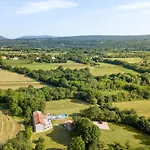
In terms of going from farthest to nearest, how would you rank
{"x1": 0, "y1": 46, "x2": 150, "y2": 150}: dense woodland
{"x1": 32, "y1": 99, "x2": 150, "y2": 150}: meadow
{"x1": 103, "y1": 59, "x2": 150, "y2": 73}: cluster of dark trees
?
{"x1": 103, "y1": 59, "x2": 150, "y2": 73}: cluster of dark trees → {"x1": 32, "y1": 99, "x2": 150, "y2": 150}: meadow → {"x1": 0, "y1": 46, "x2": 150, "y2": 150}: dense woodland

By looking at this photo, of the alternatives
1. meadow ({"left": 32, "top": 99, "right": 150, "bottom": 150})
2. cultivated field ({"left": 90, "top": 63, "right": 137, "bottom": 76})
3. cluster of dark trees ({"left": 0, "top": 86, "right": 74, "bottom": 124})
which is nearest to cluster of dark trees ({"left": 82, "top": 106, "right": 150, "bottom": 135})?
meadow ({"left": 32, "top": 99, "right": 150, "bottom": 150})

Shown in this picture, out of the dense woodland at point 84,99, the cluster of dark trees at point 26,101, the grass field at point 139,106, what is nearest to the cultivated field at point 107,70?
the dense woodland at point 84,99

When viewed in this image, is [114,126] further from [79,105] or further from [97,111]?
[79,105]

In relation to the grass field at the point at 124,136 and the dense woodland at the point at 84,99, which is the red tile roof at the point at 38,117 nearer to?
the dense woodland at the point at 84,99

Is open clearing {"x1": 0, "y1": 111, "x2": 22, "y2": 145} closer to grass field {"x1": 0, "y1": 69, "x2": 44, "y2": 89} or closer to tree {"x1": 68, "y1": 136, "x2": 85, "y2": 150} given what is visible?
tree {"x1": 68, "y1": 136, "x2": 85, "y2": 150}

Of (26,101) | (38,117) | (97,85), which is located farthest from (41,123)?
(97,85)
